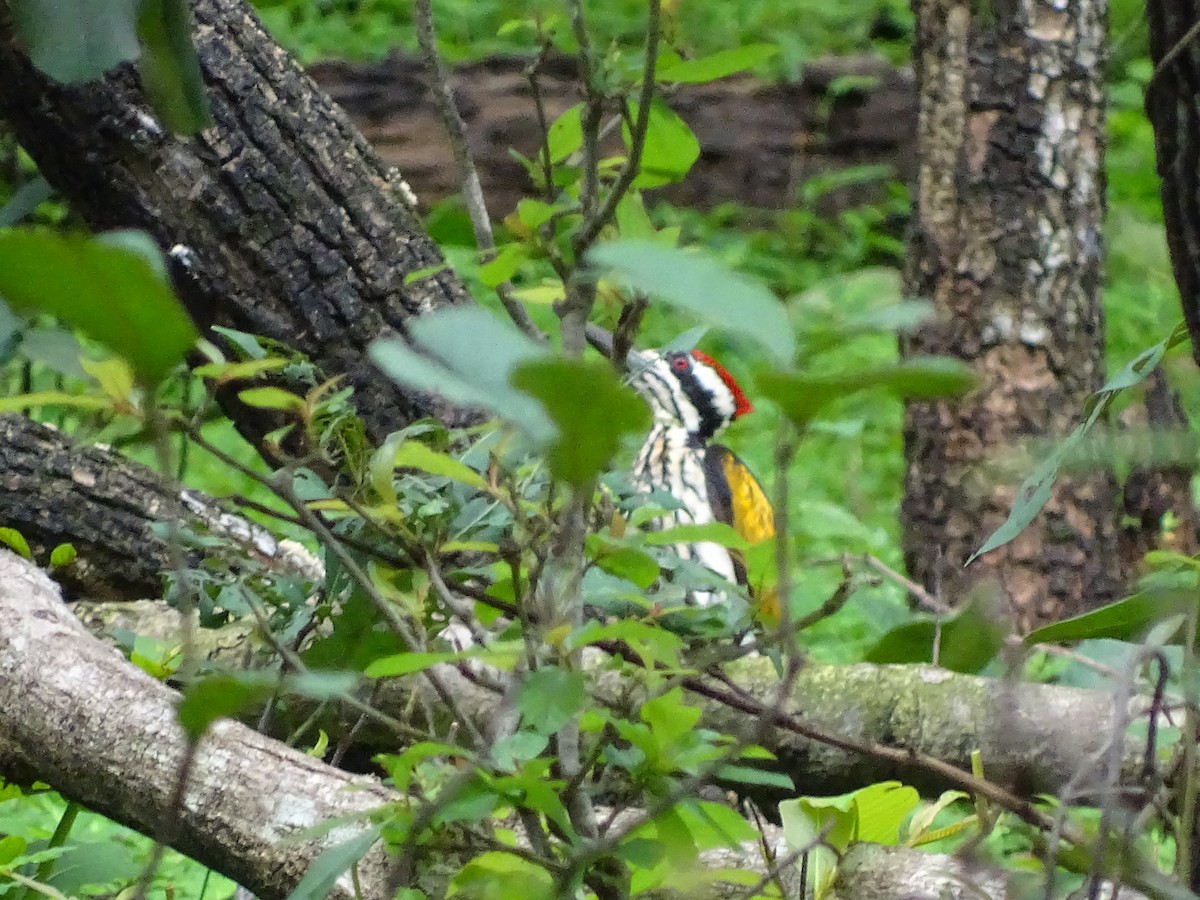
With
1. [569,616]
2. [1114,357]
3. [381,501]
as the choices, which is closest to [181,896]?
[381,501]

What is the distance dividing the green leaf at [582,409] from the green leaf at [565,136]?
0.34 m

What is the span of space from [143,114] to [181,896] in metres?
0.98

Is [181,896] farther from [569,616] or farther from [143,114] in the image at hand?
[569,616]

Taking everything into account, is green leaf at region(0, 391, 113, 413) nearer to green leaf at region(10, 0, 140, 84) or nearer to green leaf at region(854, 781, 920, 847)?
green leaf at region(10, 0, 140, 84)

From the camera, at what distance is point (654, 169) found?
0.69 meters

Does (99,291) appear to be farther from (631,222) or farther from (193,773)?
(193,773)

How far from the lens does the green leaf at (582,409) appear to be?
0.37 meters

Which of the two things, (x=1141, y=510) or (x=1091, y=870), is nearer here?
(x=1091, y=870)

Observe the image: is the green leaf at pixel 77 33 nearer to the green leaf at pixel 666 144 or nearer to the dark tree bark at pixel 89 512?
the green leaf at pixel 666 144

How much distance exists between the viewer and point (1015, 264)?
2.90 m

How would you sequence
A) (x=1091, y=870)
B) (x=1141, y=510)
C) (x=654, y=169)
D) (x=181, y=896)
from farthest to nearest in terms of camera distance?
(x=1141, y=510) → (x=181, y=896) → (x=654, y=169) → (x=1091, y=870)

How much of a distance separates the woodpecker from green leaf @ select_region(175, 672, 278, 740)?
1.94 metres

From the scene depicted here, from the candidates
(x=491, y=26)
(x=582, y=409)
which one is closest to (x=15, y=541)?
(x=582, y=409)

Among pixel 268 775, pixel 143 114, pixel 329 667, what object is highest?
pixel 143 114
